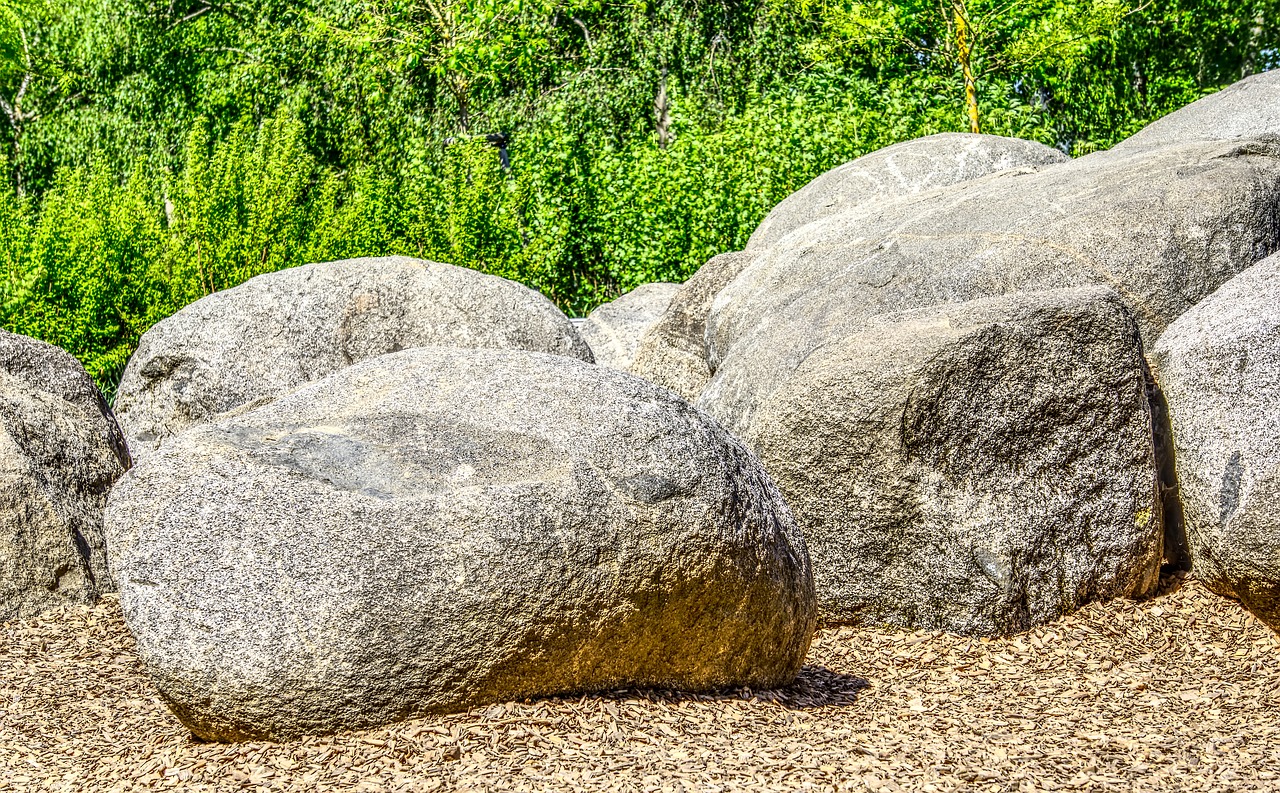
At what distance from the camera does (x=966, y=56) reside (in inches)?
637


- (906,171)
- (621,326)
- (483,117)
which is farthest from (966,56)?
(483,117)

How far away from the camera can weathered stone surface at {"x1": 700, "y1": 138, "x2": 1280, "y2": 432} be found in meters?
6.71

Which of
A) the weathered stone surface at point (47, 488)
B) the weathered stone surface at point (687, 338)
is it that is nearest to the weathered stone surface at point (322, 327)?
the weathered stone surface at point (687, 338)

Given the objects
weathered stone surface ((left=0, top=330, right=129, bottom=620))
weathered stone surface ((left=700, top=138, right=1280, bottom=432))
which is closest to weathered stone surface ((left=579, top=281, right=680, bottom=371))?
weathered stone surface ((left=700, top=138, right=1280, bottom=432))

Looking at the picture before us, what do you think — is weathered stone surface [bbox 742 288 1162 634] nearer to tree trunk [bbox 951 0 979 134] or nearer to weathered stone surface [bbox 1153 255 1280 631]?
weathered stone surface [bbox 1153 255 1280 631]

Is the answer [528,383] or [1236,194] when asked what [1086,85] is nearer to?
[1236,194]

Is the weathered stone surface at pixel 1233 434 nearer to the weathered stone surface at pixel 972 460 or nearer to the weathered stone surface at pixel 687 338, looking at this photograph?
the weathered stone surface at pixel 972 460

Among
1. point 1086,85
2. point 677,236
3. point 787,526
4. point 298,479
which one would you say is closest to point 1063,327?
point 787,526

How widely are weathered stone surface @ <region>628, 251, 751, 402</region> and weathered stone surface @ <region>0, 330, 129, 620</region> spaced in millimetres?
3682

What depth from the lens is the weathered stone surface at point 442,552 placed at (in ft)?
12.7

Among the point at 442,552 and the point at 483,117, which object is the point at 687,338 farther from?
the point at 483,117

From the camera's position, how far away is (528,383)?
15.0ft

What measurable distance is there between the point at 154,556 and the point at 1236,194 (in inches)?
232

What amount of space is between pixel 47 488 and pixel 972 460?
4.43 metres
